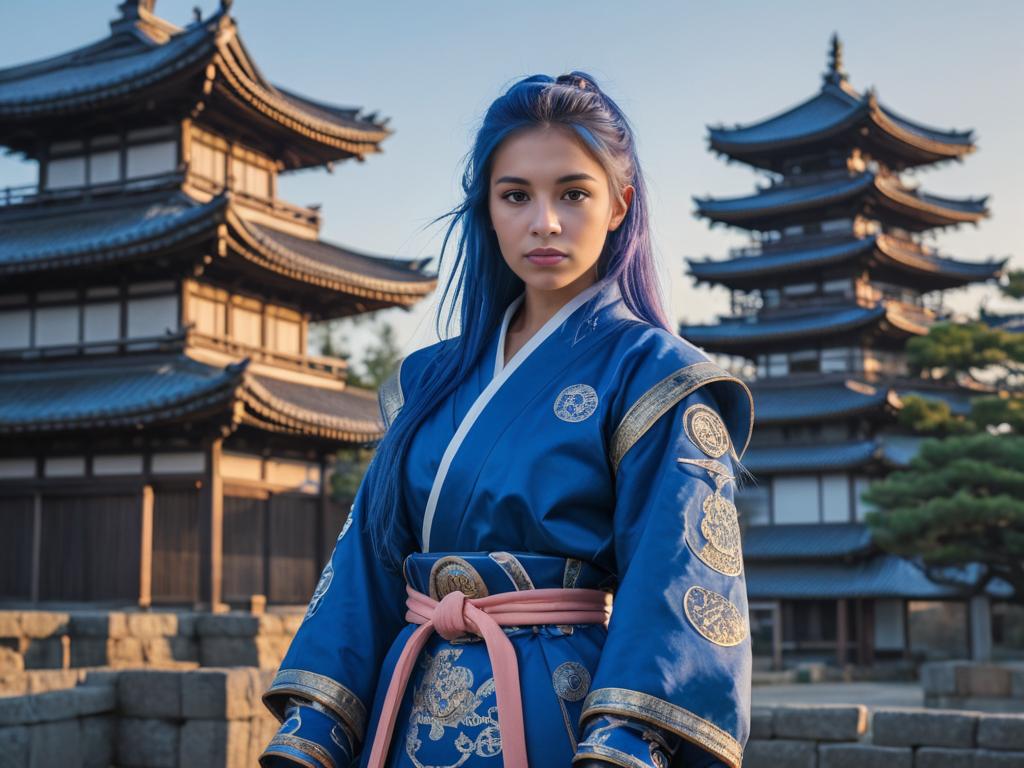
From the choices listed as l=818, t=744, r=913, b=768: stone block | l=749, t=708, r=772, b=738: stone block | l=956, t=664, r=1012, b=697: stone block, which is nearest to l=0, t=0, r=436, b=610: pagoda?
l=956, t=664, r=1012, b=697: stone block

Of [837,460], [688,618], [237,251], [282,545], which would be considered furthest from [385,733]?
[837,460]

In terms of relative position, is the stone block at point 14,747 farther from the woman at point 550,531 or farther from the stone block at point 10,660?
the stone block at point 10,660

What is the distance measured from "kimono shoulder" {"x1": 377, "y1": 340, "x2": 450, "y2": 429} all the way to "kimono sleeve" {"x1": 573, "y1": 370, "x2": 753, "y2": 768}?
65 centimetres

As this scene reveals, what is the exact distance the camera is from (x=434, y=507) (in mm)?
2430

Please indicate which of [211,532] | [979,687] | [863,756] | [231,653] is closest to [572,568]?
[863,756]

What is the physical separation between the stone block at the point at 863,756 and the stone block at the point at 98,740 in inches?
158

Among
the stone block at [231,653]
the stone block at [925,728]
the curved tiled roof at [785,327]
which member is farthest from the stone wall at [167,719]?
the curved tiled roof at [785,327]

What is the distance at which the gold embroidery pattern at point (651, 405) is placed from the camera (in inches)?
90.8

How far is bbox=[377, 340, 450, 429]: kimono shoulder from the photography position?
277 cm

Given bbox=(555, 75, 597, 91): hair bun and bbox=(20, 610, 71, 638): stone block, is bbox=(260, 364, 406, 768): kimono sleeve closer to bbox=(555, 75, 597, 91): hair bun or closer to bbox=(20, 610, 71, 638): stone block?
bbox=(555, 75, 597, 91): hair bun

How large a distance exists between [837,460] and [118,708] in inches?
910

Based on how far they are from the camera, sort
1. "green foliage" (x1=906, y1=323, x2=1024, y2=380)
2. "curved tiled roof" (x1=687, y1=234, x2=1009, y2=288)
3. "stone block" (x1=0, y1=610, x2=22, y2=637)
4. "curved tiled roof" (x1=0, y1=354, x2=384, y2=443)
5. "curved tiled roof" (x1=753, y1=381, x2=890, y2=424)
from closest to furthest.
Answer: "stone block" (x1=0, y1=610, x2=22, y2=637), "curved tiled roof" (x1=0, y1=354, x2=384, y2=443), "green foliage" (x1=906, y1=323, x2=1024, y2=380), "curved tiled roof" (x1=753, y1=381, x2=890, y2=424), "curved tiled roof" (x1=687, y1=234, x2=1009, y2=288)

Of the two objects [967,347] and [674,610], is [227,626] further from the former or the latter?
[967,347]

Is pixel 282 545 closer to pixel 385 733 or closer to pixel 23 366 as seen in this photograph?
pixel 23 366
